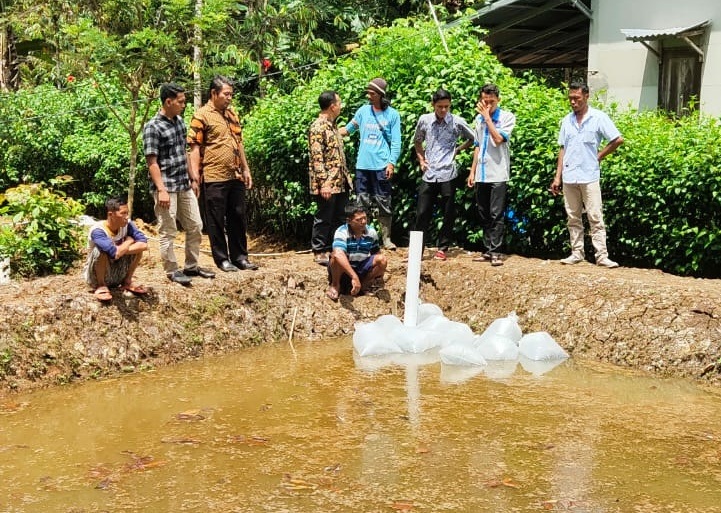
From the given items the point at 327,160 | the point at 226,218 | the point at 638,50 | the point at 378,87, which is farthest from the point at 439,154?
the point at 638,50

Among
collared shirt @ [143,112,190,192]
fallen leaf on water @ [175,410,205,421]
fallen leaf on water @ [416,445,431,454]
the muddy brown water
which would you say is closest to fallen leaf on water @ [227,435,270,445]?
the muddy brown water

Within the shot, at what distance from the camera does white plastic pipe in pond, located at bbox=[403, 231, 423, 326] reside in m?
8.63

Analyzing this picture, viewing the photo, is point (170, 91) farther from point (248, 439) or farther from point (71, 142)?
point (71, 142)

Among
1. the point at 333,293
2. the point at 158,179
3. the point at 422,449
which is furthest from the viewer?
the point at 333,293

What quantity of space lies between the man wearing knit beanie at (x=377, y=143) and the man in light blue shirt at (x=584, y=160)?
68.7 inches

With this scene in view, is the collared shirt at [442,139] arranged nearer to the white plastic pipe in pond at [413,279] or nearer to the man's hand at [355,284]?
the white plastic pipe in pond at [413,279]

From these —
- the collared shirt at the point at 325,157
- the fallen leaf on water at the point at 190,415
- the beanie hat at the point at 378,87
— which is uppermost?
the beanie hat at the point at 378,87

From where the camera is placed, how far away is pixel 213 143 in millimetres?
8656

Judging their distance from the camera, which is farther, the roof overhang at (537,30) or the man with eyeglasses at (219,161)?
the roof overhang at (537,30)

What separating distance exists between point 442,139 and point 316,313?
2.22 metres

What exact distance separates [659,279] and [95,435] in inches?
195

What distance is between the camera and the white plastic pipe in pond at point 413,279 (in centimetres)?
863

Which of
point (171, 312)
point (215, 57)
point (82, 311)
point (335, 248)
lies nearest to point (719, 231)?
point (335, 248)

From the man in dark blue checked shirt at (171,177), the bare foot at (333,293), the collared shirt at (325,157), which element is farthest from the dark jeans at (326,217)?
the man in dark blue checked shirt at (171,177)
